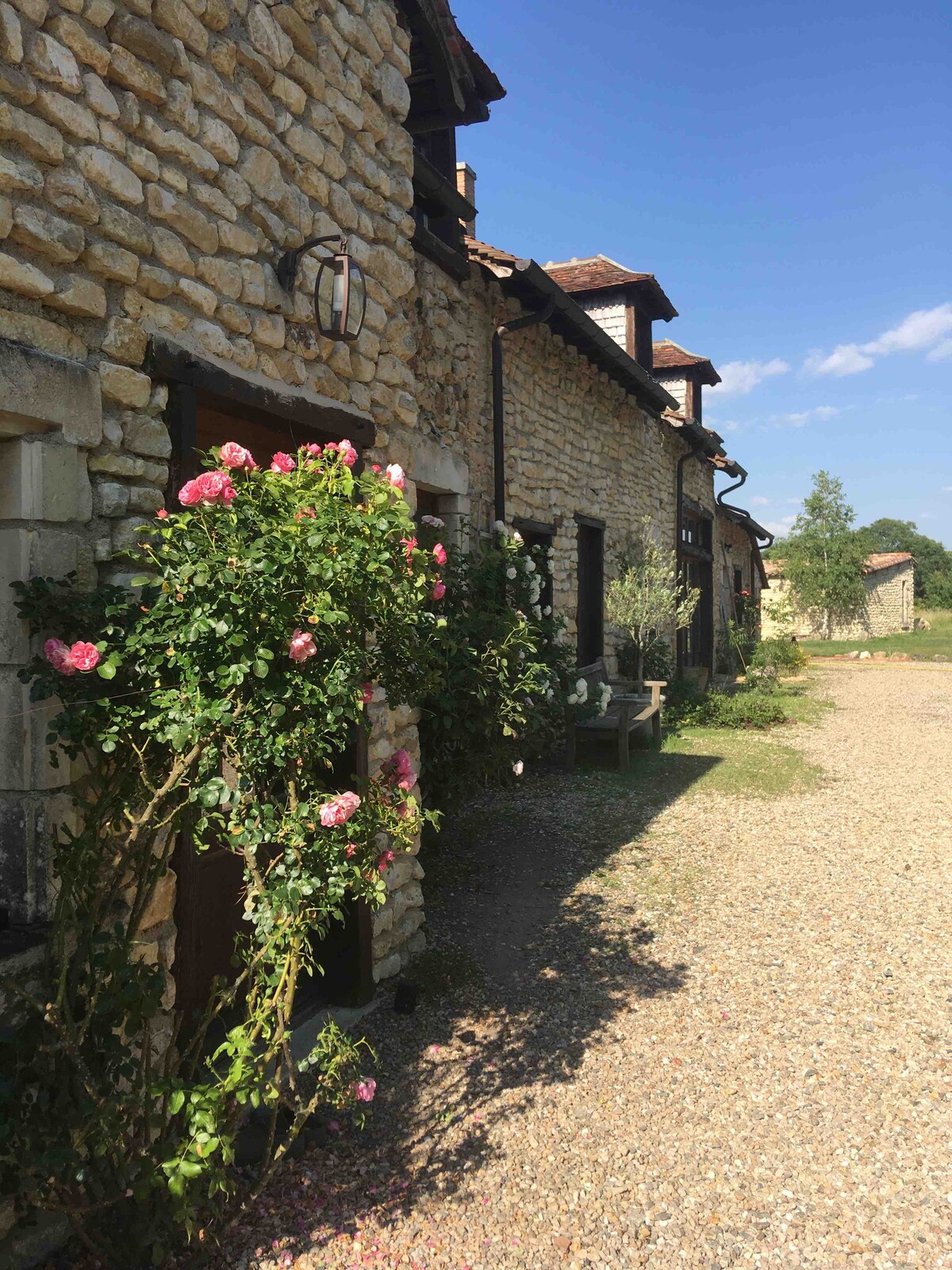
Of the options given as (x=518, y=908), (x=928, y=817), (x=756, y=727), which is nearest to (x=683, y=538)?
(x=756, y=727)

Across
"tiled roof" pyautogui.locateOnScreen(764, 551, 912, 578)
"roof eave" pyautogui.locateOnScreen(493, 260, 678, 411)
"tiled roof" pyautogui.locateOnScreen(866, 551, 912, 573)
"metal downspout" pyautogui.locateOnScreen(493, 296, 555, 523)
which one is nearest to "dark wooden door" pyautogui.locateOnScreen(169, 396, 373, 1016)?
"metal downspout" pyautogui.locateOnScreen(493, 296, 555, 523)

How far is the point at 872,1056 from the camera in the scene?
3.18m

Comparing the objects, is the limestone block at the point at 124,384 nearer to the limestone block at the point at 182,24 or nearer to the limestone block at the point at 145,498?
the limestone block at the point at 145,498

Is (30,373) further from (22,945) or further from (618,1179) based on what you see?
(618,1179)

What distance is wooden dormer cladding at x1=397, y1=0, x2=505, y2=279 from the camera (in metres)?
4.75

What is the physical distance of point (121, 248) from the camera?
7.66 ft

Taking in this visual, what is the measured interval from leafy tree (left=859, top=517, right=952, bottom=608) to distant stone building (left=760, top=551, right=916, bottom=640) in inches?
475

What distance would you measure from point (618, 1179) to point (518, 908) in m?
2.13

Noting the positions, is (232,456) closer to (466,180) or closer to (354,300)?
(354,300)

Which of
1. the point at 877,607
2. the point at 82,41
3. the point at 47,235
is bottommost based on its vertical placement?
the point at 877,607

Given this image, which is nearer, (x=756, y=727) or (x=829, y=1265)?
(x=829, y=1265)

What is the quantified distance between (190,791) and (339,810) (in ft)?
1.28

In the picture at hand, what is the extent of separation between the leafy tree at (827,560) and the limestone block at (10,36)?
27.8 metres

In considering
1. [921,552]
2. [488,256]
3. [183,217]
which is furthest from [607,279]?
[921,552]
